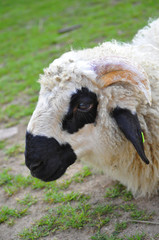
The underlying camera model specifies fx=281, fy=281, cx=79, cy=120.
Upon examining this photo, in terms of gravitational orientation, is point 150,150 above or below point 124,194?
above

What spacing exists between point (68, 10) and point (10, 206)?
1139 centimetres

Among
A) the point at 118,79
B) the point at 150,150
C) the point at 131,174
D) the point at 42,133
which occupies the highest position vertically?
the point at 118,79

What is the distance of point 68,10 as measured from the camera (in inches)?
513

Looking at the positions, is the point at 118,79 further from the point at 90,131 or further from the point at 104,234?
the point at 104,234

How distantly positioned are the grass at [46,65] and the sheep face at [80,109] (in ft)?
2.51

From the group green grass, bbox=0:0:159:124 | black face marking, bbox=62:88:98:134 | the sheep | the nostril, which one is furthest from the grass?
black face marking, bbox=62:88:98:134

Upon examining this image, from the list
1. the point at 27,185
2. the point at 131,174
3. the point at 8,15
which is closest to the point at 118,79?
the point at 131,174

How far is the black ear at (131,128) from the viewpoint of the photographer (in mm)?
2344

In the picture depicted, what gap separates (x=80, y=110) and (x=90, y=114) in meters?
0.10

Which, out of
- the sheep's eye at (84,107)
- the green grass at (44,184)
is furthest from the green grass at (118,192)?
the sheep's eye at (84,107)

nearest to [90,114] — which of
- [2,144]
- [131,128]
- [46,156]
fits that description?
[131,128]

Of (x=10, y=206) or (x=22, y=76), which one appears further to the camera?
(x=22, y=76)

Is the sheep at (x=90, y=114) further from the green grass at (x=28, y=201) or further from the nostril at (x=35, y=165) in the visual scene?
the green grass at (x=28, y=201)

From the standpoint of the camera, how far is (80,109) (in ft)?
8.19
